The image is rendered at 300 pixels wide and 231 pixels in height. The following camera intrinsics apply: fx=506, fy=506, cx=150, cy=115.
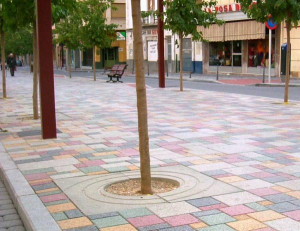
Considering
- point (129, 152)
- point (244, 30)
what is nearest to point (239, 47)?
point (244, 30)

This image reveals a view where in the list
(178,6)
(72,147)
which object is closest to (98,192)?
(72,147)

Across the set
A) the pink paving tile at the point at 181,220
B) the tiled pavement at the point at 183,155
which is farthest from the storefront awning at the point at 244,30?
the pink paving tile at the point at 181,220

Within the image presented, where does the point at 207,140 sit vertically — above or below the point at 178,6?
below

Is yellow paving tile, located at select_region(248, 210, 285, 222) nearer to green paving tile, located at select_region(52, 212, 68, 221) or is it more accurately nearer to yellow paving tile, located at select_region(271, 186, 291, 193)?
yellow paving tile, located at select_region(271, 186, 291, 193)

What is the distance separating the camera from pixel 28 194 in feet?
17.8

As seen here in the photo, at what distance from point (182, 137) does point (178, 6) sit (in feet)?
37.3

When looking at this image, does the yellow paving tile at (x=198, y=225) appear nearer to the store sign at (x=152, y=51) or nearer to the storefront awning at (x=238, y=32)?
the storefront awning at (x=238, y=32)

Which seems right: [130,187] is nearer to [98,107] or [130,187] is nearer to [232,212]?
[232,212]

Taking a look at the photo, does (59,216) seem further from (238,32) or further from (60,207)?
(238,32)

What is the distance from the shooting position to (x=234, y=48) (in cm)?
3462

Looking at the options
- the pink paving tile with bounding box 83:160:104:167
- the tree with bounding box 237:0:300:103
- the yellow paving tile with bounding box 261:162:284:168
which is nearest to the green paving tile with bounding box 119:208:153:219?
the pink paving tile with bounding box 83:160:104:167

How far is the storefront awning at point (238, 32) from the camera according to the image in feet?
102

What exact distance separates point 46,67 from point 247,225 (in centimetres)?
554

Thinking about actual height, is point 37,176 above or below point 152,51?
below
